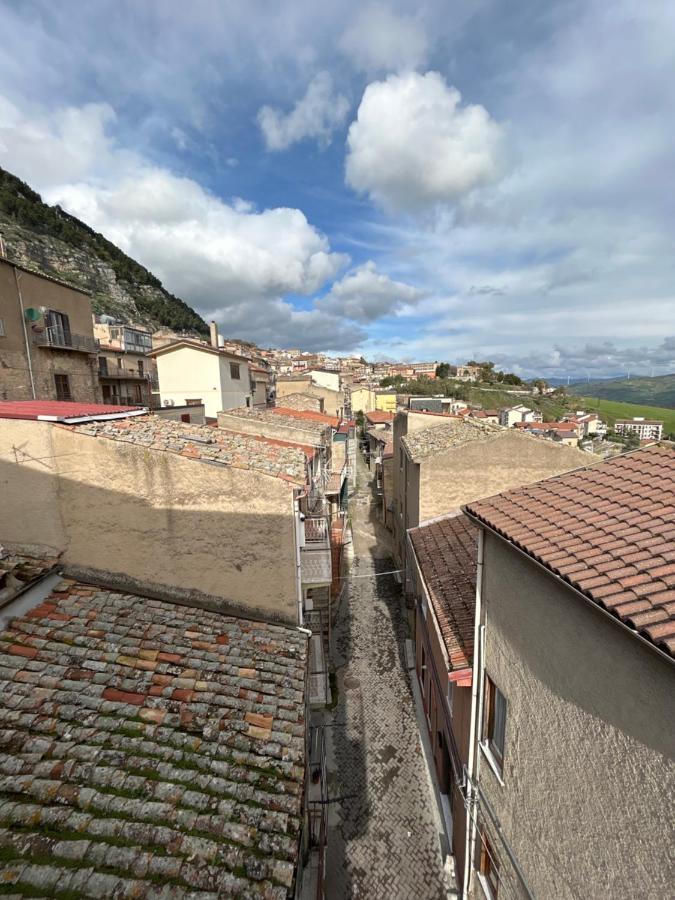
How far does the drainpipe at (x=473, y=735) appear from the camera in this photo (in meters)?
6.04

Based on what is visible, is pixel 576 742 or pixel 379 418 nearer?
pixel 576 742

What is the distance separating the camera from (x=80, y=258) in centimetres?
8912

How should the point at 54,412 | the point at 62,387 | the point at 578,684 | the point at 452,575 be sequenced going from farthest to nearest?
the point at 62,387 → the point at 452,575 → the point at 54,412 → the point at 578,684

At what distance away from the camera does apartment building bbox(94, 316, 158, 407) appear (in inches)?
1347

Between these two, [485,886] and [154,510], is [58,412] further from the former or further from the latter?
[485,886]

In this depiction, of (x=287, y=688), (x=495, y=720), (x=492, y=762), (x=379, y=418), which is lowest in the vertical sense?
(x=492, y=762)

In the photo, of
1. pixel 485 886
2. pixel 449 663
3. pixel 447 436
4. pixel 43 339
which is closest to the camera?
pixel 485 886

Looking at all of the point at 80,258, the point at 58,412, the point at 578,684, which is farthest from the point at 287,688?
the point at 80,258

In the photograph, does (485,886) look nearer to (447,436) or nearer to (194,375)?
(447,436)

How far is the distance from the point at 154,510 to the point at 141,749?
369 cm

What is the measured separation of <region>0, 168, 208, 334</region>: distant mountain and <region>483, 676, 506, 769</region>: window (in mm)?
88047

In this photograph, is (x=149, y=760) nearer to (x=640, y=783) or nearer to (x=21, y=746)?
(x=21, y=746)

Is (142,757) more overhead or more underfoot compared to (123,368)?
more underfoot

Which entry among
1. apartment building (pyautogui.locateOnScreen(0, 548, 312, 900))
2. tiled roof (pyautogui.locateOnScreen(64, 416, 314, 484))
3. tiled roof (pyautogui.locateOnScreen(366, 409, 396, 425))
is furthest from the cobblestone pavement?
tiled roof (pyautogui.locateOnScreen(366, 409, 396, 425))
